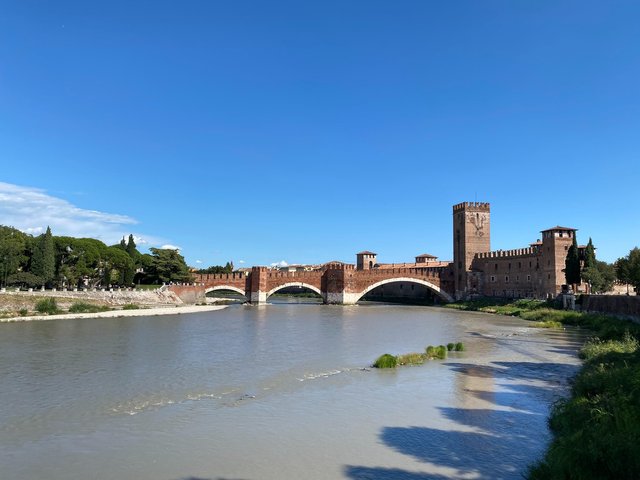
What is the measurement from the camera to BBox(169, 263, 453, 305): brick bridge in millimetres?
51312

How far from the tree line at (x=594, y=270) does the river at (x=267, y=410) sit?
63.9 feet

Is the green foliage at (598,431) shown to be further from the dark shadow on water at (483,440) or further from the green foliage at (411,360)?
the green foliage at (411,360)

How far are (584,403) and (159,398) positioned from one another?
8.35 meters

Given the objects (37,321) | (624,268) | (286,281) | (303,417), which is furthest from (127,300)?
(624,268)

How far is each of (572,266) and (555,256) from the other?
13.1 ft

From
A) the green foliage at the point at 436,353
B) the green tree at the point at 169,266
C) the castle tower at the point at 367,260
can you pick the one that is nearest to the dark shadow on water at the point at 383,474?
the green foliage at the point at 436,353

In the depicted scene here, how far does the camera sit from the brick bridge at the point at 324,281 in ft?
168

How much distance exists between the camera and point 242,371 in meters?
14.4

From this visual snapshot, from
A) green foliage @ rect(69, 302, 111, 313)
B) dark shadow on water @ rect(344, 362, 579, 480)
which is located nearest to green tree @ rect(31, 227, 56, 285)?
green foliage @ rect(69, 302, 111, 313)

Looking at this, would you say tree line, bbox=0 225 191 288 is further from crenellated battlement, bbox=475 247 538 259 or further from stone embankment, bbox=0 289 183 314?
crenellated battlement, bbox=475 247 538 259

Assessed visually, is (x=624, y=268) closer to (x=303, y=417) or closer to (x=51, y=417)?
(x=303, y=417)

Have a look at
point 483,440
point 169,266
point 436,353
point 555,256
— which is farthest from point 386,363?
point 169,266

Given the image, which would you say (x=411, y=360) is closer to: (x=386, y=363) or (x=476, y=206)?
(x=386, y=363)

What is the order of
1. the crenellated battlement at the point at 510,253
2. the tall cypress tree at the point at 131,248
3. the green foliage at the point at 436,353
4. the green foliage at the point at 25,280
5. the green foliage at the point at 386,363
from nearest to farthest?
the green foliage at the point at 386,363 → the green foliage at the point at 436,353 → the green foliage at the point at 25,280 → the crenellated battlement at the point at 510,253 → the tall cypress tree at the point at 131,248
